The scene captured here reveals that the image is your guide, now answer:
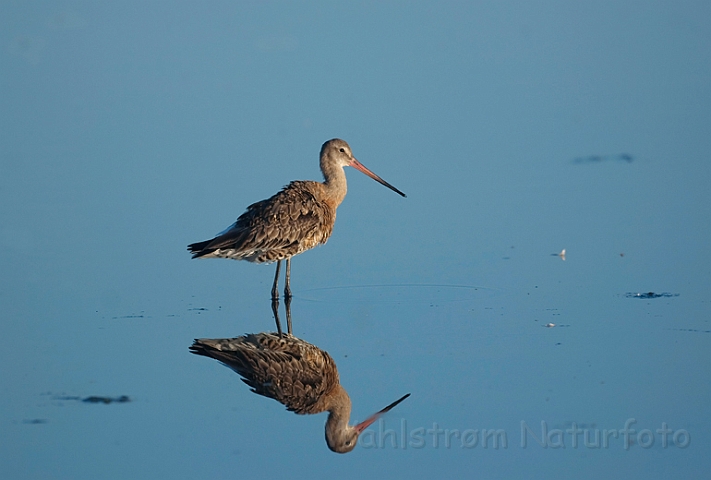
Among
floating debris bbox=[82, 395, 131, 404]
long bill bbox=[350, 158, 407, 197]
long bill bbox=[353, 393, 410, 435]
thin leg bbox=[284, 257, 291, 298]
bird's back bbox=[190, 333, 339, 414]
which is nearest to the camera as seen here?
long bill bbox=[353, 393, 410, 435]

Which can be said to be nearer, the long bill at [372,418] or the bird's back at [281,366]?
the long bill at [372,418]

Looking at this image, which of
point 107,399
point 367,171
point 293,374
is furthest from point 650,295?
point 107,399

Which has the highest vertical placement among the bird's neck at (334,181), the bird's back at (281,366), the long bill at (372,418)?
the bird's neck at (334,181)

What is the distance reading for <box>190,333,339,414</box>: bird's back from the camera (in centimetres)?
639

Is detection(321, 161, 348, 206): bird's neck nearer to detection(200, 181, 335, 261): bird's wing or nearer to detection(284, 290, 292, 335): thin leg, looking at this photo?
detection(200, 181, 335, 261): bird's wing

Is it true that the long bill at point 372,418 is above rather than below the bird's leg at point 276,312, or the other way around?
below

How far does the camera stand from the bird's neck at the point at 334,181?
9.39 meters

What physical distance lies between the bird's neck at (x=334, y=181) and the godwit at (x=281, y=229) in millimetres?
12

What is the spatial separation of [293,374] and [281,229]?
221cm

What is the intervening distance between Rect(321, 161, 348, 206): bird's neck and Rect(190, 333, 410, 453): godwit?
7.26 feet

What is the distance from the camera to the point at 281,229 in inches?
343

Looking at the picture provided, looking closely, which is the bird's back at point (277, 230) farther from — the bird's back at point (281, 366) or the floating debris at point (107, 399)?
the floating debris at point (107, 399)

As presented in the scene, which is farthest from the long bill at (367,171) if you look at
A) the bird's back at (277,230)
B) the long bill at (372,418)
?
the long bill at (372,418)

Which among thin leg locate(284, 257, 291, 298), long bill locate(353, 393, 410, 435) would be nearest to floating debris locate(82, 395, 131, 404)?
Result: long bill locate(353, 393, 410, 435)
